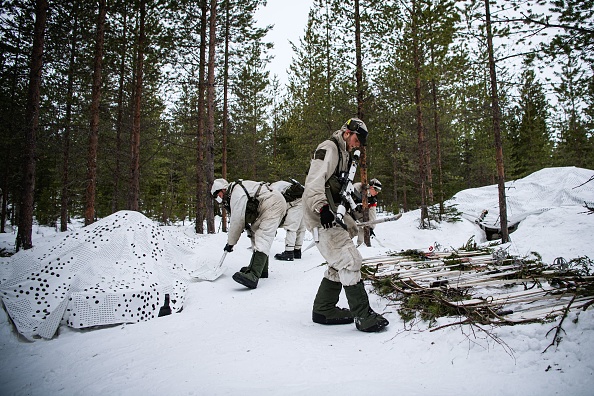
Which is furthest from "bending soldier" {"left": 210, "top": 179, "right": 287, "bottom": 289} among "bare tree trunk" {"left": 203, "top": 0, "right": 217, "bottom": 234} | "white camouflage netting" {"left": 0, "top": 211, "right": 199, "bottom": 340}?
"bare tree trunk" {"left": 203, "top": 0, "right": 217, "bottom": 234}

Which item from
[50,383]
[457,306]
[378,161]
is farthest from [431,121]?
[50,383]

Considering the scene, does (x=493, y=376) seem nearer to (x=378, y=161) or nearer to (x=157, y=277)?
(x=157, y=277)

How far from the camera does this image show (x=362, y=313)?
3.25 meters

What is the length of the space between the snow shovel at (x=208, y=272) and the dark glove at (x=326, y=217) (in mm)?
3011

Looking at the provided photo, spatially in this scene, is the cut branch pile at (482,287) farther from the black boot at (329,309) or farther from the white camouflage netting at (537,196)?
the white camouflage netting at (537,196)

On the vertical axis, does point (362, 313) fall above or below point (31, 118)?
below

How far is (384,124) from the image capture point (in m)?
11.0

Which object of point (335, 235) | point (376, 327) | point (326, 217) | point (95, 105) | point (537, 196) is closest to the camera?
point (376, 327)

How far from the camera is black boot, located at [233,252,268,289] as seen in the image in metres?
5.06

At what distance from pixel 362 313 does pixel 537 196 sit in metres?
15.4

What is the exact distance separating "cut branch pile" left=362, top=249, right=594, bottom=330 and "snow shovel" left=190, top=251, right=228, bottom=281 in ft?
9.05

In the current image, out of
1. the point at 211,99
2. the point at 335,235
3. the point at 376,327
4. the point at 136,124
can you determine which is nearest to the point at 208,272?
the point at 335,235

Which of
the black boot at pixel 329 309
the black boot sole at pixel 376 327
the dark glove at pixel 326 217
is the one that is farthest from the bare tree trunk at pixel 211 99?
the black boot sole at pixel 376 327

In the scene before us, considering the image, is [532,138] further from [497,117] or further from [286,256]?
[286,256]
